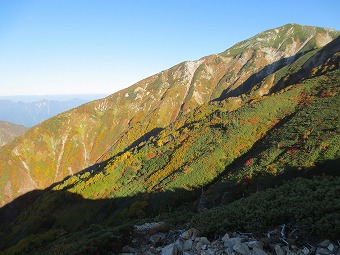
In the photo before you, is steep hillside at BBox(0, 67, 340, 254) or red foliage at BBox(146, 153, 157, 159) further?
red foliage at BBox(146, 153, 157, 159)

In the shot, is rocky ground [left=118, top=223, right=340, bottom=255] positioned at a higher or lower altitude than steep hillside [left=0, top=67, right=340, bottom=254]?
higher

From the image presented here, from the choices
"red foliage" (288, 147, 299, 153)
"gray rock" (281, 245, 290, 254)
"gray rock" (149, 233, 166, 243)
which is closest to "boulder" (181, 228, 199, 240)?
"gray rock" (149, 233, 166, 243)

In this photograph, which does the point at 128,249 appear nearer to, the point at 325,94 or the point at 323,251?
the point at 323,251

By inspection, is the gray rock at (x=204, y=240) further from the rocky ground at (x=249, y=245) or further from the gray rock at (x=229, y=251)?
the gray rock at (x=229, y=251)

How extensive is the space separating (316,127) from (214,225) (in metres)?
45.8

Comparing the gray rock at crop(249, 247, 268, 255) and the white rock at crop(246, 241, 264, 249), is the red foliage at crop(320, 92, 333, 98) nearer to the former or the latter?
the white rock at crop(246, 241, 264, 249)

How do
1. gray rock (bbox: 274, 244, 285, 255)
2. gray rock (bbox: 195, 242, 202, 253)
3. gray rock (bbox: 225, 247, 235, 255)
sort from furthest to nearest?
1. gray rock (bbox: 195, 242, 202, 253)
2. gray rock (bbox: 225, 247, 235, 255)
3. gray rock (bbox: 274, 244, 285, 255)

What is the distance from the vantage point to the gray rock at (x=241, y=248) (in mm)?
11400

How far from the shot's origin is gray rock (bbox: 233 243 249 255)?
11.4 metres

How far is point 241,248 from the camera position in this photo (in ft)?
38.0

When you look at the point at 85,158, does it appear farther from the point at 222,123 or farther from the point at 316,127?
the point at 316,127

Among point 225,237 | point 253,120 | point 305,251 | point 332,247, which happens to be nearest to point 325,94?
point 253,120

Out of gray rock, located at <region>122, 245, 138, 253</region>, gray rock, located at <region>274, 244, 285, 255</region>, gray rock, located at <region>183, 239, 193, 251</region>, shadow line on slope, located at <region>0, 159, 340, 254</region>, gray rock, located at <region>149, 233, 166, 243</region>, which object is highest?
gray rock, located at <region>274, 244, 285, 255</region>

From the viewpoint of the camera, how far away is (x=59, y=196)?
106 metres
